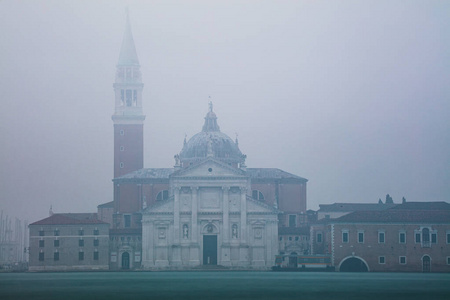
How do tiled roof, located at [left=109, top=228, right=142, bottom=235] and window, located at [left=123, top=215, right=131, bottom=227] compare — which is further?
window, located at [left=123, top=215, right=131, bottom=227]

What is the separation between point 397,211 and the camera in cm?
9275

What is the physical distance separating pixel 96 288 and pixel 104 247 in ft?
130

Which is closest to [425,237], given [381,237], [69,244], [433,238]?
[433,238]

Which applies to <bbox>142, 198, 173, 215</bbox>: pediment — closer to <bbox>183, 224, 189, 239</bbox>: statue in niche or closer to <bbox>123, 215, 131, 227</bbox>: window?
<bbox>183, 224, 189, 239</bbox>: statue in niche

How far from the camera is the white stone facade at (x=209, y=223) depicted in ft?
322

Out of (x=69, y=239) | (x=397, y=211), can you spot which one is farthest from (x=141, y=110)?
(x=397, y=211)

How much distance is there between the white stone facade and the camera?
98.1m

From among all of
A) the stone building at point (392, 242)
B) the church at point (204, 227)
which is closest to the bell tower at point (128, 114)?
the church at point (204, 227)

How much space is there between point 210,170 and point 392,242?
1835 cm

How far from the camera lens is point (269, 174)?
4195 inches

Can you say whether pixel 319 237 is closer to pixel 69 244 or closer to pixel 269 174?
pixel 269 174

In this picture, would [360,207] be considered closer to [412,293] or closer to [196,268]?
[196,268]

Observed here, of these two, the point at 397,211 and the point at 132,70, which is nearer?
the point at 397,211

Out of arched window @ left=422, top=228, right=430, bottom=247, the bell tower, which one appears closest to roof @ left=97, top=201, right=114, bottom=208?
the bell tower
